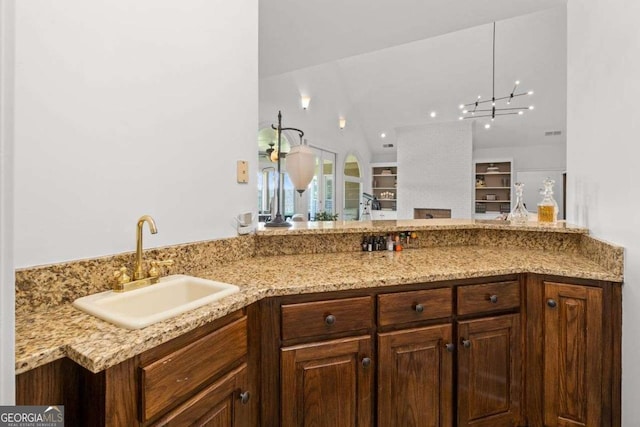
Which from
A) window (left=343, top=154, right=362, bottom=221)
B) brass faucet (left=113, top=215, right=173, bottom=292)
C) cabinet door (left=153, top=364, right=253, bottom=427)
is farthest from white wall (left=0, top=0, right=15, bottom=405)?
window (left=343, top=154, right=362, bottom=221)

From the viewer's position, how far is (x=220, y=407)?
1.07 m

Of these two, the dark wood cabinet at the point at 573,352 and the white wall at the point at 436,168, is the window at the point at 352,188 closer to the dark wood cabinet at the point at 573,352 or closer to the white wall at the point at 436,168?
the white wall at the point at 436,168

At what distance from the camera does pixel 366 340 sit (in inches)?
54.6

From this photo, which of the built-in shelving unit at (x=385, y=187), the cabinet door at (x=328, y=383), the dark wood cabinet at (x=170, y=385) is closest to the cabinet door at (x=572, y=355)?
the cabinet door at (x=328, y=383)

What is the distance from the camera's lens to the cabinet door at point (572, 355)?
1.52 metres

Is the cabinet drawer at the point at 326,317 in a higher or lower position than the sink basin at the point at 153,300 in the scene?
lower

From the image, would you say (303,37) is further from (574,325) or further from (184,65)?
(574,325)

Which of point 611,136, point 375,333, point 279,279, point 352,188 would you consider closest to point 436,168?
point 352,188

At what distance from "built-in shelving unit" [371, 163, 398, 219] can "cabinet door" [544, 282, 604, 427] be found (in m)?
8.37

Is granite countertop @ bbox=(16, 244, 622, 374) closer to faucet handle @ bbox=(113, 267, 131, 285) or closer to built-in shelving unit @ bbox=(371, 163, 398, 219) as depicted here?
faucet handle @ bbox=(113, 267, 131, 285)

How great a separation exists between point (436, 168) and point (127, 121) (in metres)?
7.37

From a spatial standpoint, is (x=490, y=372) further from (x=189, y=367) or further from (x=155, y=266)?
(x=155, y=266)

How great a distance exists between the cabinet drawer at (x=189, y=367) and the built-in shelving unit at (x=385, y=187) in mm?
9085

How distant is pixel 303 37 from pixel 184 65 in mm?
Result: 1522
